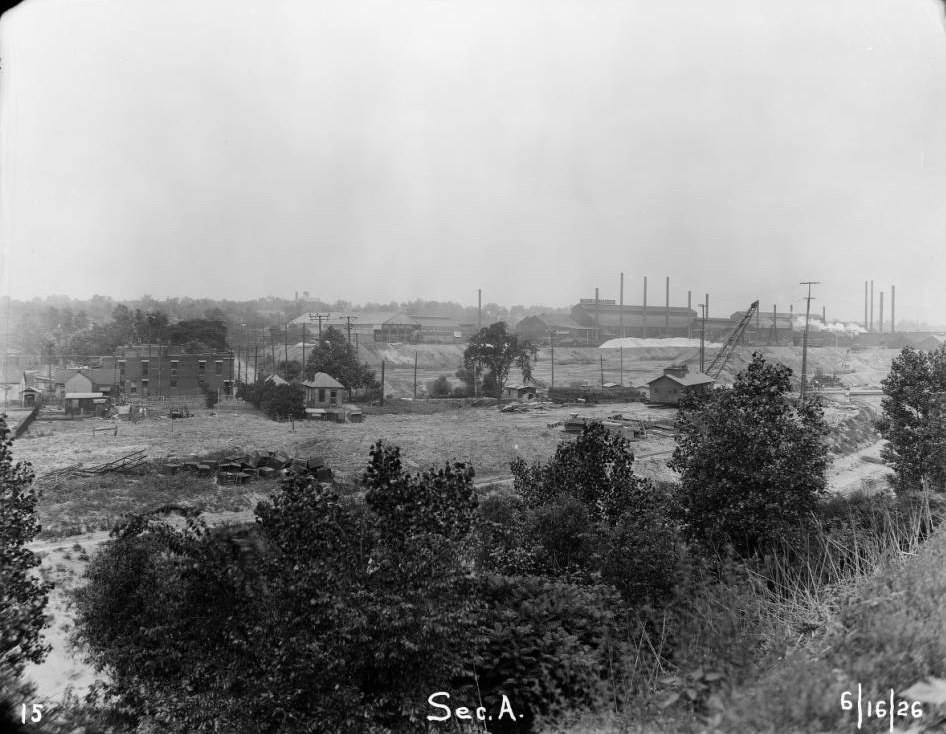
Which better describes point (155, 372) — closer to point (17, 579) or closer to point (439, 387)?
point (17, 579)

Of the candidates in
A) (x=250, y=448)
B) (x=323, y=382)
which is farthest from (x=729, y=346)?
(x=250, y=448)

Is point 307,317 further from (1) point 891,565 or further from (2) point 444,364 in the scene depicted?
(1) point 891,565

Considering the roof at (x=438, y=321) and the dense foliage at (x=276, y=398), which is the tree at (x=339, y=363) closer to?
the dense foliage at (x=276, y=398)

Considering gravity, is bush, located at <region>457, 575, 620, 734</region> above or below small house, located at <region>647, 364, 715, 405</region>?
below

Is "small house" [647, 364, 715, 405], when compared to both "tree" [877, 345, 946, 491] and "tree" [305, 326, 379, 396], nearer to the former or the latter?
"tree" [877, 345, 946, 491]

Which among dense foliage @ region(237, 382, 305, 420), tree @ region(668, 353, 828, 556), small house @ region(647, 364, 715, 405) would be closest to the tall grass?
tree @ region(668, 353, 828, 556)

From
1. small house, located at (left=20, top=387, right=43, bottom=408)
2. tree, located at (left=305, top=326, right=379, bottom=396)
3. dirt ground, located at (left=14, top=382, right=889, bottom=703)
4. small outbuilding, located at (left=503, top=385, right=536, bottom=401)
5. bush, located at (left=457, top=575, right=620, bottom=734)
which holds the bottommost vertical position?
bush, located at (left=457, top=575, right=620, bottom=734)

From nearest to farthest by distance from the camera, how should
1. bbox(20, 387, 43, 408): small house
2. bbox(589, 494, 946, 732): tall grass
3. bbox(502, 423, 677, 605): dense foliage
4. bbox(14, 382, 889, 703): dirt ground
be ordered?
bbox(589, 494, 946, 732): tall grass → bbox(14, 382, 889, 703): dirt ground → bbox(20, 387, 43, 408): small house → bbox(502, 423, 677, 605): dense foliage

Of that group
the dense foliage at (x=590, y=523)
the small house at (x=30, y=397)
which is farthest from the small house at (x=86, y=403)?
the dense foliage at (x=590, y=523)
